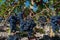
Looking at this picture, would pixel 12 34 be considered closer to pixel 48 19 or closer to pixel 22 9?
pixel 22 9

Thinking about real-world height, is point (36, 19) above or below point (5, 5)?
below

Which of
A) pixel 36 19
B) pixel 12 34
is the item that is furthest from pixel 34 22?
pixel 12 34

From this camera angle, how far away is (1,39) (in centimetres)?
337

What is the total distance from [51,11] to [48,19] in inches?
2.6

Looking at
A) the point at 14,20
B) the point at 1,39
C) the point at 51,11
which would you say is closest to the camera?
the point at 51,11

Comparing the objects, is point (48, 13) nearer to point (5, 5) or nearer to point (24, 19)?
point (24, 19)

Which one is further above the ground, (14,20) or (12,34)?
(14,20)

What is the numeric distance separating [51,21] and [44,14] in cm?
9

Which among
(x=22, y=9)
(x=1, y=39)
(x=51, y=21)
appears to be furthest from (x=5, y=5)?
(x=1, y=39)

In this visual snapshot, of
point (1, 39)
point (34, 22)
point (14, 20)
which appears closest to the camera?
point (34, 22)

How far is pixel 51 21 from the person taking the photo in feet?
6.26

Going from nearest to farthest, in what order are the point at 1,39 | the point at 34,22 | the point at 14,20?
the point at 34,22
the point at 14,20
the point at 1,39

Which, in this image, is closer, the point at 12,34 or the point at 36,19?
the point at 36,19

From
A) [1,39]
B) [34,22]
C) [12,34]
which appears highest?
[34,22]
